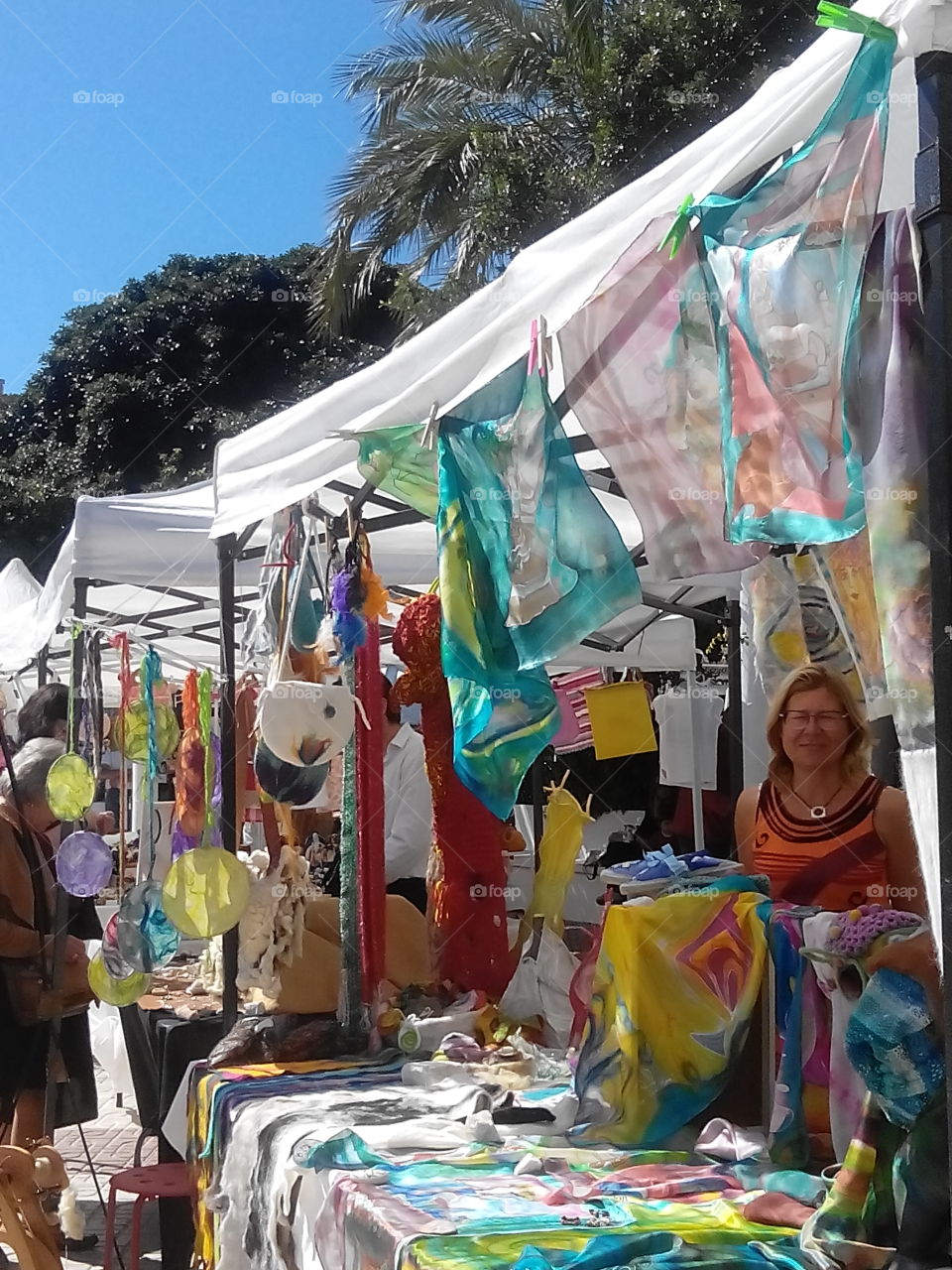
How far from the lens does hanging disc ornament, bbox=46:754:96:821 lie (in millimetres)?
4121

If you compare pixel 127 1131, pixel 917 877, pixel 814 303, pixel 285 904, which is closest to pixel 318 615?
pixel 285 904

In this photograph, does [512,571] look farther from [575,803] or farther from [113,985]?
[113,985]

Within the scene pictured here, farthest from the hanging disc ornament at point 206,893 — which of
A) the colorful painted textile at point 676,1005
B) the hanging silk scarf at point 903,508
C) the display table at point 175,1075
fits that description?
the hanging silk scarf at point 903,508

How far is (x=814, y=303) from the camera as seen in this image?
5.43ft

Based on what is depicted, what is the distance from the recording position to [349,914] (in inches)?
134

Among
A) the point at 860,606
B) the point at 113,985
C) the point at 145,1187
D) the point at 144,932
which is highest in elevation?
the point at 860,606

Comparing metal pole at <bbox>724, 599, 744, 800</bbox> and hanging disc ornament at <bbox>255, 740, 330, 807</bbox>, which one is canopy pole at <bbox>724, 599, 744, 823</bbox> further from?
hanging disc ornament at <bbox>255, 740, 330, 807</bbox>

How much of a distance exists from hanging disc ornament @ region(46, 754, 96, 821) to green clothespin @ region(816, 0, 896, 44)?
3315mm

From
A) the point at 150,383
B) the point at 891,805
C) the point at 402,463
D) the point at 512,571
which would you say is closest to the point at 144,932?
the point at 402,463

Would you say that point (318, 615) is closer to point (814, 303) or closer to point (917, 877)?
point (917, 877)

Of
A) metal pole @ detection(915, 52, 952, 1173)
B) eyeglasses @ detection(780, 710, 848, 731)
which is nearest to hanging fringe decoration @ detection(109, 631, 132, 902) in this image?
eyeglasses @ detection(780, 710, 848, 731)

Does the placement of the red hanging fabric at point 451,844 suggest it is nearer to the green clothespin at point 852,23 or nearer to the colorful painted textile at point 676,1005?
the colorful painted textile at point 676,1005

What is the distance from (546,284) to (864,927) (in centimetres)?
118

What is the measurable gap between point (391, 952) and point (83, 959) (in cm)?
137
